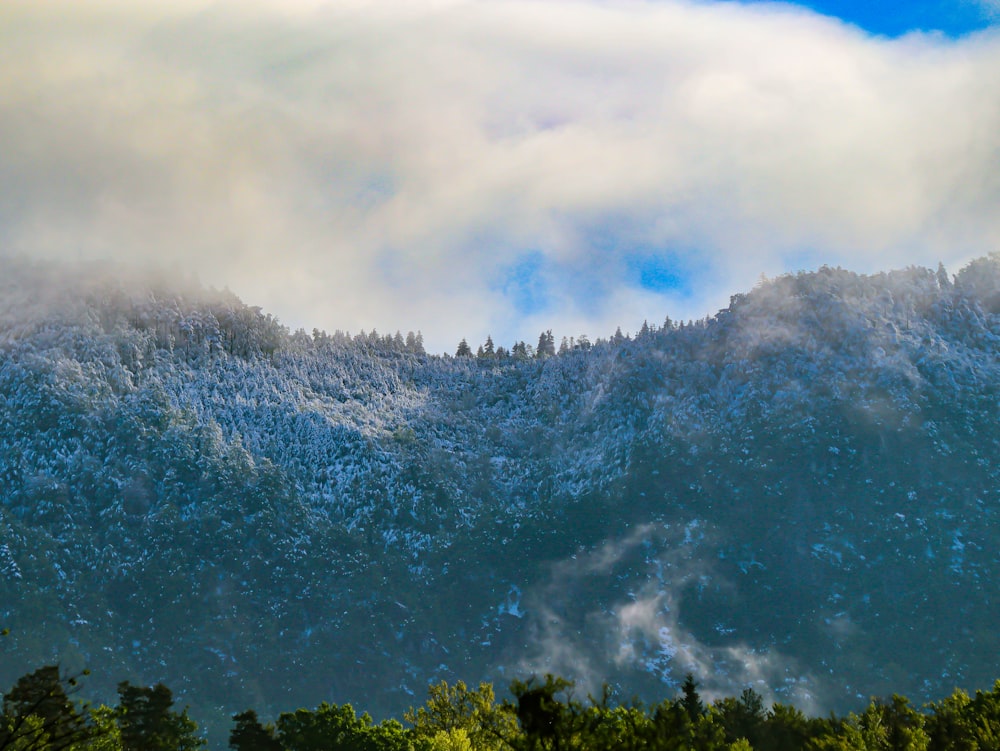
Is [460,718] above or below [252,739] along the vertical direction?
above

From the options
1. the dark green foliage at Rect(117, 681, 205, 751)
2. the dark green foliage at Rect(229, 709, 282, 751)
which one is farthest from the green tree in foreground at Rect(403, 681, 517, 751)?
the dark green foliage at Rect(117, 681, 205, 751)

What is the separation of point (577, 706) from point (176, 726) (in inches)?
3040

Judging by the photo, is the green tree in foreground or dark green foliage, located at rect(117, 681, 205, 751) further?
dark green foliage, located at rect(117, 681, 205, 751)

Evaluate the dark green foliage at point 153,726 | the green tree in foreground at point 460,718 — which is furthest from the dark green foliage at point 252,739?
the green tree in foreground at point 460,718

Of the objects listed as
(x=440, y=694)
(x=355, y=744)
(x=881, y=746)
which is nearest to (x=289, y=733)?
(x=355, y=744)

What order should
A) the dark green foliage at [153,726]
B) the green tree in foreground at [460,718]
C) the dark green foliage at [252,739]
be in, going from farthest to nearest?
the dark green foliage at [252,739], the dark green foliage at [153,726], the green tree in foreground at [460,718]

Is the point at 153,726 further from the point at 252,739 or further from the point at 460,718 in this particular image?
the point at 460,718

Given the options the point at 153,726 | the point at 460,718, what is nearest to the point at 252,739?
the point at 153,726

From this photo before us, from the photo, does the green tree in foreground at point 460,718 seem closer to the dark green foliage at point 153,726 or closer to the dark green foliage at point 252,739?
the dark green foliage at point 252,739

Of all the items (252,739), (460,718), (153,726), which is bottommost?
(252,739)

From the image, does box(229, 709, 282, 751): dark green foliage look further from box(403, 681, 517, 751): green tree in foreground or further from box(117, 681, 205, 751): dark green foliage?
box(403, 681, 517, 751): green tree in foreground

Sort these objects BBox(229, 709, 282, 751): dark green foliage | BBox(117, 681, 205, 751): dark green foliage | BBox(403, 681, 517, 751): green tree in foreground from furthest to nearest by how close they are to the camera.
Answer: BBox(229, 709, 282, 751): dark green foliage → BBox(117, 681, 205, 751): dark green foliage → BBox(403, 681, 517, 751): green tree in foreground

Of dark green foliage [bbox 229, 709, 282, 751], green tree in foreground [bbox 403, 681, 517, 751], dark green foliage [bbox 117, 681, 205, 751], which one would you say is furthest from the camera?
dark green foliage [bbox 229, 709, 282, 751]

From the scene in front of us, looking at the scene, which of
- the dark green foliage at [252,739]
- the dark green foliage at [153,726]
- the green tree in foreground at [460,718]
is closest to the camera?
the green tree in foreground at [460,718]
